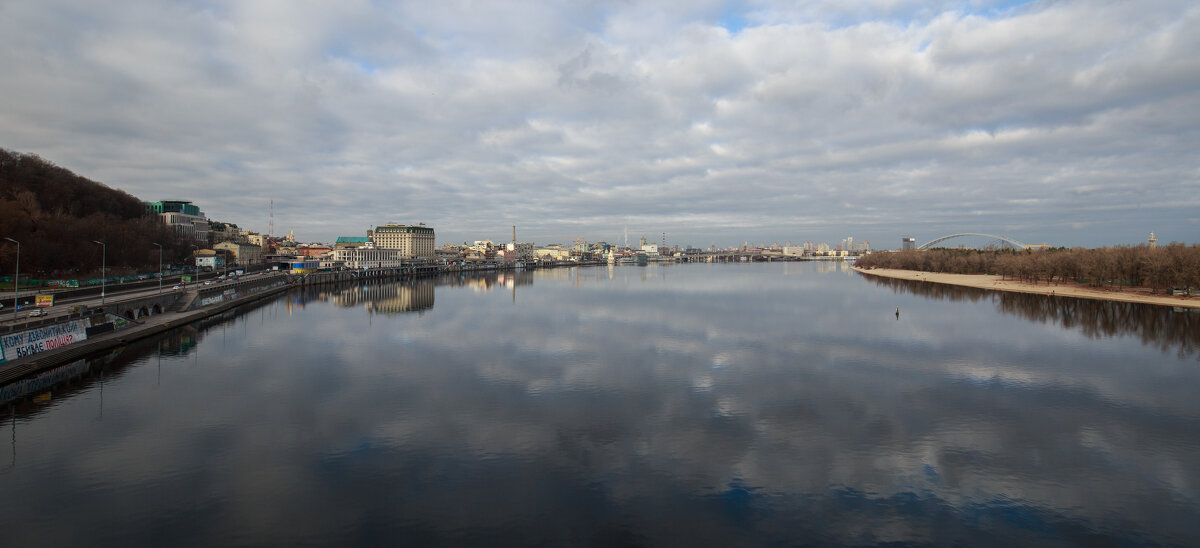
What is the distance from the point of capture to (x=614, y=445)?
1034cm

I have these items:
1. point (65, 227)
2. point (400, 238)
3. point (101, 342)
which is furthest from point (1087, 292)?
point (400, 238)

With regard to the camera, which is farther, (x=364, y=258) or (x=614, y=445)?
(x=364, y=258)

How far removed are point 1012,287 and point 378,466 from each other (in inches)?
2141

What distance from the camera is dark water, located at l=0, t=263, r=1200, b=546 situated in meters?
7.46

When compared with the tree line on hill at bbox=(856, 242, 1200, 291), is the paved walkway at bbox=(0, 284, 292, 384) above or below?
below

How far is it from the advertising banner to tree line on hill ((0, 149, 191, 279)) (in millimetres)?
15902

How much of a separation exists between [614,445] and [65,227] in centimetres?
4167

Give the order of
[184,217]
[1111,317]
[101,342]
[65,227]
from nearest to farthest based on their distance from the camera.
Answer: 1. [101,342]
2. [1111,317]
3. [65,227]
4. [184,217]

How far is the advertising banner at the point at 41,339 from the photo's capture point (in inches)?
557

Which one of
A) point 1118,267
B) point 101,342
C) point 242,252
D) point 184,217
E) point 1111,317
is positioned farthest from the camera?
point 242,252

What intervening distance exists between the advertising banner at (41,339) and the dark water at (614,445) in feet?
3.65

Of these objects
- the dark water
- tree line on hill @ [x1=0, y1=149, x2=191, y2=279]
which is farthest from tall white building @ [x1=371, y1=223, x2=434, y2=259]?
the dark water

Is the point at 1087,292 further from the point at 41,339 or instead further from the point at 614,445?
the point at 41,339

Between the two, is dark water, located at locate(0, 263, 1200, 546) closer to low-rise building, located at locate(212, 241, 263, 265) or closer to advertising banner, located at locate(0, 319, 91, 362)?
advertising banner, located at locate(0, 319, 91, 362)
